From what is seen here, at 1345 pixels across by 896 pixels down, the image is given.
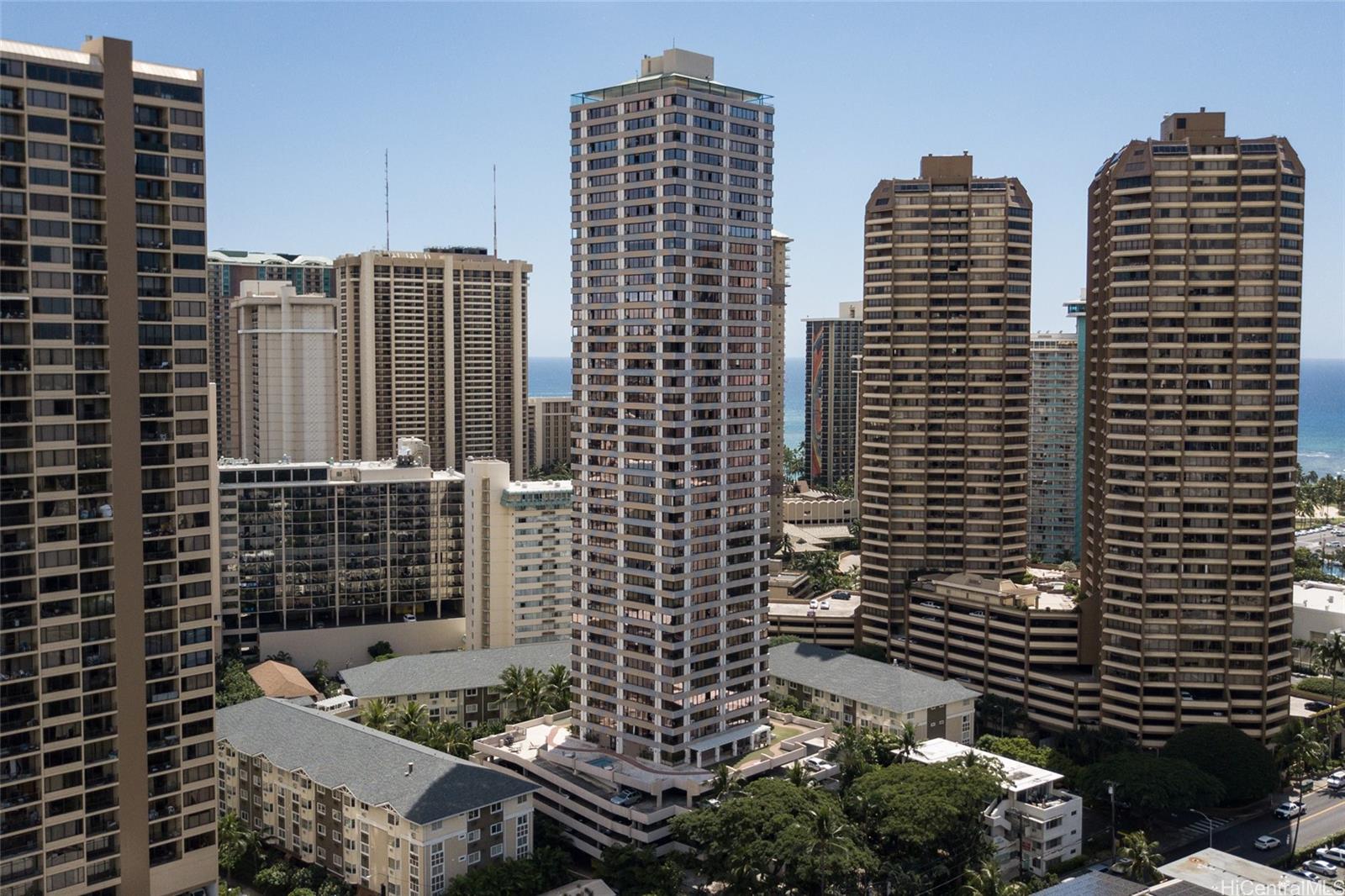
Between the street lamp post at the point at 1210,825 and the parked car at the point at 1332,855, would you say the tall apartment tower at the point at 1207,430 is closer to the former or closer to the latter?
the street lamp post at the point at 1210,825

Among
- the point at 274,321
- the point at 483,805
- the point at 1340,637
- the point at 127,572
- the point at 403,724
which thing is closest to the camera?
the point at 127,572

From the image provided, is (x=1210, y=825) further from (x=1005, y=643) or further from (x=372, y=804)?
(x=372, y=804)

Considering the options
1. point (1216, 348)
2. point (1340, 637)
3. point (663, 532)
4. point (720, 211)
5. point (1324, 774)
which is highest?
point (720, 211)

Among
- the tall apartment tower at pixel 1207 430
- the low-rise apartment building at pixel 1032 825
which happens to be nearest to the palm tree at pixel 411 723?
the low-rise apartment building at pixel 1032 825

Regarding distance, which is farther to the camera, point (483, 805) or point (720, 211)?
point (720, 211)

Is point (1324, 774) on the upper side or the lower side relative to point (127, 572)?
lower

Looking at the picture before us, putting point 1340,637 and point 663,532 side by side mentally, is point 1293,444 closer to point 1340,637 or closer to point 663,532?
point 1340,637

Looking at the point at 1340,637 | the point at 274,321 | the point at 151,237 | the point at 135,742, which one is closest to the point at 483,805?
the point at 135,742

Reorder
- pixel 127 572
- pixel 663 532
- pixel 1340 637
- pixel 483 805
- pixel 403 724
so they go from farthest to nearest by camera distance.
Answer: pixel 1340 637
pixel 403 724
pixel 663 532
pixel 483 805
pixel 127 572
